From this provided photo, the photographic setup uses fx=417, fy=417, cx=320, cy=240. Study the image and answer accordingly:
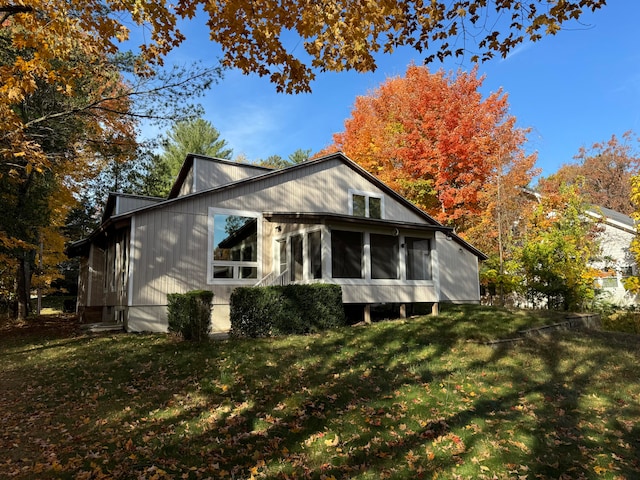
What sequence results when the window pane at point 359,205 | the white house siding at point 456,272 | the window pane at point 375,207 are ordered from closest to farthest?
the window pane at point 359,205 → the window pane at point 375,207 → the white house siding at point 456,272

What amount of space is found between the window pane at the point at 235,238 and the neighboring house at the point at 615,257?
59.8ft

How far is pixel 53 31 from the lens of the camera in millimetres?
7676

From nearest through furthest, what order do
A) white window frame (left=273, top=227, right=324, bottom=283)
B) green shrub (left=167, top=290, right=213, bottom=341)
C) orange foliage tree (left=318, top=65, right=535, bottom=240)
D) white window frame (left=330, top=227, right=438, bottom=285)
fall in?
green shrub (left=167, top=290, right=213, bottom=341)
white window frame (left=273, top=227, right=324, bottom=283)
white window frame (left=330, top=227, right=438, bottom=285)
orange foliage tree (left=318, top=65, right=535, bottom=240)

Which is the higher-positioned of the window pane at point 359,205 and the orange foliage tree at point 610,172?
the orange foliage tree at point 610,172

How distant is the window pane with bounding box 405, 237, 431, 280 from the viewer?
50.2 ft

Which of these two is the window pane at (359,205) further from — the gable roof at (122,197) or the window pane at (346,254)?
the gable roof at (122,197)

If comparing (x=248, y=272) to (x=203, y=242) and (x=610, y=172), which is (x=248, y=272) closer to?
(x=203, y=242)

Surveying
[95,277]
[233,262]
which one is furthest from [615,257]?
[95,277]

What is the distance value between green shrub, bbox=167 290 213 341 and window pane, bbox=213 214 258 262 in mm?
3048

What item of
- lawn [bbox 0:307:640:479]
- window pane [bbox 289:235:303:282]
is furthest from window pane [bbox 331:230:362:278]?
lawn [bbox 0:307:640:479]

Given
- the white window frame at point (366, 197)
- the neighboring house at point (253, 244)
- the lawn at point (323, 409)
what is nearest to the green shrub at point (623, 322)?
the neighboring house at point (253, 244)

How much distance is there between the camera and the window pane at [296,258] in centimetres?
1413

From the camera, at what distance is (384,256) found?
14.7m

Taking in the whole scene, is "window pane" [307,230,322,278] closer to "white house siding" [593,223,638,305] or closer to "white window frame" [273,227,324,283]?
"white window frame" [273,227,324,283]
